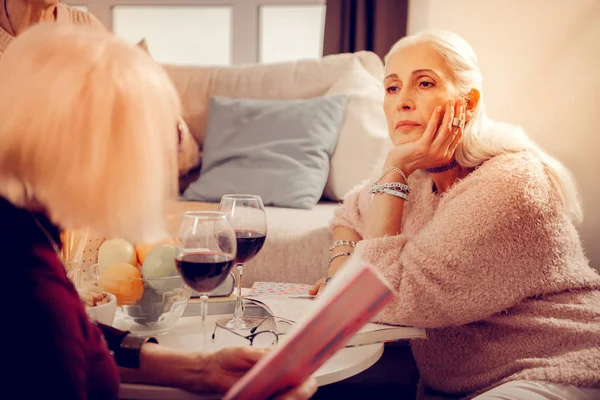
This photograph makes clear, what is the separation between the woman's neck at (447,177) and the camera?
130cm

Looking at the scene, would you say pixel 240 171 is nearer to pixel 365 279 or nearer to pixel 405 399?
pixel 405 399

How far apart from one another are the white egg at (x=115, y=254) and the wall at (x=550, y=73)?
1285 mm

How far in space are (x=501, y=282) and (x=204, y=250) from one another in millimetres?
570

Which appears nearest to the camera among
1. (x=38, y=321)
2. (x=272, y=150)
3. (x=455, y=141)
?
(x=38, y=321)

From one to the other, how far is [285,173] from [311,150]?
15 cm

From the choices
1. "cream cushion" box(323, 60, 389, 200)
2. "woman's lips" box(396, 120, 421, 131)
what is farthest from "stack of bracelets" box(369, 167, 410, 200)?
"cream cushion" box(323, 60, 389, 200)

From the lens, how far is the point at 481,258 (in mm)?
1040

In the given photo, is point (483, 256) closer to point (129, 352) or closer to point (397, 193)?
point (397, 193)

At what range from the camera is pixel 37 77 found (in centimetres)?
60

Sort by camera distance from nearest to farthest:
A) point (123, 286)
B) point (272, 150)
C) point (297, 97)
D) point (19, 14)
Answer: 1. point (123, 286)
2. point (19, 14)
3. point (272, 150)
4. point (297, 97)

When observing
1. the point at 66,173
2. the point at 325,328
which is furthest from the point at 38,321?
the point at 325,328

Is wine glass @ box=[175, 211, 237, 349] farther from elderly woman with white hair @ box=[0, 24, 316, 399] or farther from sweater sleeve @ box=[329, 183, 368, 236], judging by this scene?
sweater sleeve @ box=[329, 183, 368, 236]

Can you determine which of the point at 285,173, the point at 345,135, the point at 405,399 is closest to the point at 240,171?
the point at 285,173

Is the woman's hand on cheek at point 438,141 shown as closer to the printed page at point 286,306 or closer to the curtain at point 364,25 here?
the printed page at point 286,306
